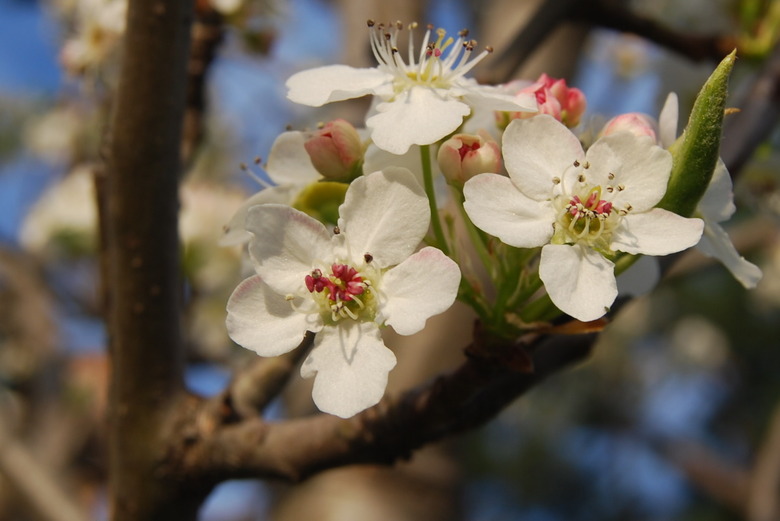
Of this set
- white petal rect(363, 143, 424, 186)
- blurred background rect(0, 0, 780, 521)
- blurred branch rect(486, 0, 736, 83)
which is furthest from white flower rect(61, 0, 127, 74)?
white petal rect(363, 143, 424, 186)

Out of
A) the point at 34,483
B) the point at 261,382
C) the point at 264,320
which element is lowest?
the point at 34,483

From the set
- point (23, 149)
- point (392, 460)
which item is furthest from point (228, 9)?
point (23, 149)

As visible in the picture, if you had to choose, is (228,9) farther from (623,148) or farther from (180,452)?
(623,148)

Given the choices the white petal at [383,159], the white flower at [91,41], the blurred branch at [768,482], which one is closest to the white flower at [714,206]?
the white petal at [383,159]

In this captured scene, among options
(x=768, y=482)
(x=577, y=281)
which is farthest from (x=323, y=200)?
(x=768, y=482)

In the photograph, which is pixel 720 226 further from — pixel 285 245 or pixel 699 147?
pixel 285 245

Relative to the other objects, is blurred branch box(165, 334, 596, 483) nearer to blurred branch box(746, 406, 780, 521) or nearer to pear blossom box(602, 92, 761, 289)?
pear blossom box(602, 92, 761, 289)
